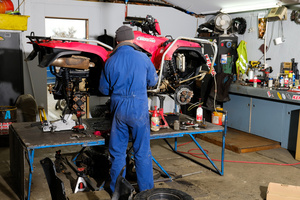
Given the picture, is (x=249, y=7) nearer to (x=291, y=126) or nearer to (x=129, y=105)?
(x=291, y=126)

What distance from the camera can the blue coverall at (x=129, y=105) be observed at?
124 inches

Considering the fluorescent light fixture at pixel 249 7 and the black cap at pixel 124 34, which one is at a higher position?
the fluorescent light fixture at pixel 249 7

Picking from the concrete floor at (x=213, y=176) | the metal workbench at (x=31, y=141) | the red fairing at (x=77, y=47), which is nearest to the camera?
the metal workbench at (x=31, y=141)

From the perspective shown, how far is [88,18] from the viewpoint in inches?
246

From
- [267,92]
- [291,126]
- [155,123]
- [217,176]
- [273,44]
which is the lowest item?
[217,176]

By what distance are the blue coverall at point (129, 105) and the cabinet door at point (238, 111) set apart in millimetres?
3104

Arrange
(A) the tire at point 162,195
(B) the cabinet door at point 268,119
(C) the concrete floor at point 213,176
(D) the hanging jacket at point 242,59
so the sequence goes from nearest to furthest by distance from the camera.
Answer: (A) the tire at point 162,195 < (C) the concrete floor at point 213,176 < (B) the cabinet door at point 268,119 < (D) the hanging jacket at point 242,59

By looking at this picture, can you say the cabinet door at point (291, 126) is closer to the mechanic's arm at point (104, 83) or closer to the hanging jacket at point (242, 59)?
the hanging jacket at point (242, 59)

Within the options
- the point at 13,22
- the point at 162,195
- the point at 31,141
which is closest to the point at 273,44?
the point at 13,22

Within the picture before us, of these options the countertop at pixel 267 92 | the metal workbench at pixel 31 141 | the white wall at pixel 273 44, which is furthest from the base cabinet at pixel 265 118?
the metal workbench at pixel 31 141

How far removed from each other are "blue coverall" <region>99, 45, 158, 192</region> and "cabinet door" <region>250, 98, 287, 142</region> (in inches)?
115

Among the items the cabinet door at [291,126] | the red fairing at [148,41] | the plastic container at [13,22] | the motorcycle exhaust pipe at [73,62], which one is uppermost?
the plastic container at [13,22]

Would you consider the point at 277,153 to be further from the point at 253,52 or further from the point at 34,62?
the point at 34,62

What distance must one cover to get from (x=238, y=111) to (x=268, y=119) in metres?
0.67
